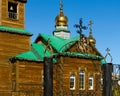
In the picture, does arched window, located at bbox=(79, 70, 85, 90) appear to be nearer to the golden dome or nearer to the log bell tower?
the log bell tower

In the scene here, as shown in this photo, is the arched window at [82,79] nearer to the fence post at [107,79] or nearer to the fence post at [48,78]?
the fence post at [107,79]

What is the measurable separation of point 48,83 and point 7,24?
56.3 ft

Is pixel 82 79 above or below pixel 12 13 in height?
below

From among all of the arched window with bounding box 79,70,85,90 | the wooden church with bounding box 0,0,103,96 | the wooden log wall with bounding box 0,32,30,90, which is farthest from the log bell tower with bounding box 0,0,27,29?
the arched window with bounding box 79,70,85,90

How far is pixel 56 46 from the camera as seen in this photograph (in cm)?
2973

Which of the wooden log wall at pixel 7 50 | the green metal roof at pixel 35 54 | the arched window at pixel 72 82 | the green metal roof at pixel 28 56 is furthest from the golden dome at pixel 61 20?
the wooden log wall at pixel 7 50

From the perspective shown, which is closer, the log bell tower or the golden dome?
the log bell tower

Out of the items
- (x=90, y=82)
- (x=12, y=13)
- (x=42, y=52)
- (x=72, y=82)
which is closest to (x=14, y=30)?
(x=12, y=13)

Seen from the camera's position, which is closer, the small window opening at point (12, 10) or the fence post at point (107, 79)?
the fence post at point (107, 79)

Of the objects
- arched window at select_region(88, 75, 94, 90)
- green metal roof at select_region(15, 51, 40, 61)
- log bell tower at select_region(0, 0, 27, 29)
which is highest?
log bell tower at select_region(0, 0, 27, 29)

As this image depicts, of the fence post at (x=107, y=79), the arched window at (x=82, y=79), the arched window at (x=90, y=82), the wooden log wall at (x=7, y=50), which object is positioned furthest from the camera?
the arched window at (x=90, y=82)

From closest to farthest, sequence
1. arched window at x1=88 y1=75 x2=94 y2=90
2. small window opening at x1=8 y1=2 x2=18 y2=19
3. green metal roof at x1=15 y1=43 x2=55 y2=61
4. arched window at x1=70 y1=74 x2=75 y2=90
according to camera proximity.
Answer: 1. green metal roof at x1=15 y1=43 x2=55 y2=61
2. small window opening at x1=8 y1=2 x2=18 y2=19
3. arched window at x1=70 y1=74 x2=75 y2=90
4. arched window at x1=88 y1=75 x2=94 y2=90

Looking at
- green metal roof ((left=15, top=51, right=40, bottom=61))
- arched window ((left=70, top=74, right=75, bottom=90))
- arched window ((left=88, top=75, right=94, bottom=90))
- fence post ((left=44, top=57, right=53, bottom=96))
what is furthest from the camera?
arched window ((left=88, top=75, right=94, bottom=90))

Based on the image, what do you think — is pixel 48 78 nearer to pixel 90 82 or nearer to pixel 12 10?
pixel 12 10
